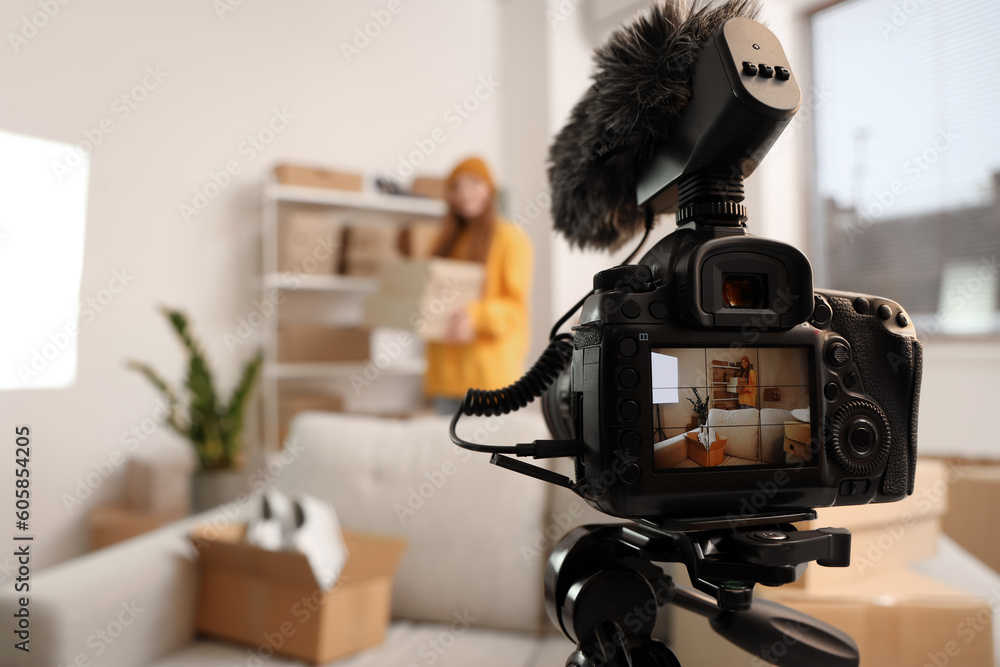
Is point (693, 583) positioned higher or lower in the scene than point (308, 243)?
lower

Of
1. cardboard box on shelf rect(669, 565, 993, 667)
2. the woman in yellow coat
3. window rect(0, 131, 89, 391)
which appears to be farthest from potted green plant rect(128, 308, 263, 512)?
cardboard box on shelf rect(669, 565, 993, 667)

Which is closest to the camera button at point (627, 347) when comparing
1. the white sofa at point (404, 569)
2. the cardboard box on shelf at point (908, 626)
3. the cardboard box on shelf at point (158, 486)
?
the cardboard box on shelf at point (908, 626)

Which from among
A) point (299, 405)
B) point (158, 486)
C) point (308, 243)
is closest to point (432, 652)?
point (158, 486)

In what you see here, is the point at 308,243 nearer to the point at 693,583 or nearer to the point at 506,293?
the point at 506,293

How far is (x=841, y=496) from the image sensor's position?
45cm

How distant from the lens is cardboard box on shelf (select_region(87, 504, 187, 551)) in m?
1.93

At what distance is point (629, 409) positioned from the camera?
411 mm

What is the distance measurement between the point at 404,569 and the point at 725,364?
37.5 inches

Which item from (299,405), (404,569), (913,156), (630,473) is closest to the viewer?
(630,473)

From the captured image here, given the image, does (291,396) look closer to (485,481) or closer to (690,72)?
(485,481)

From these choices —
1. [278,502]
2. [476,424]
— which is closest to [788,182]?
[476,424]

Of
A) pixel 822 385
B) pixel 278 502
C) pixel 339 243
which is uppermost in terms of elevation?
pixel 339 243

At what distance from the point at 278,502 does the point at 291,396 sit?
66.5 inches

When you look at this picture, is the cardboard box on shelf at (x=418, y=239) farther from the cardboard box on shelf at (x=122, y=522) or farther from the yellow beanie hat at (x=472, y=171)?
the cardboard box on shelf at (x=122, y=522)
